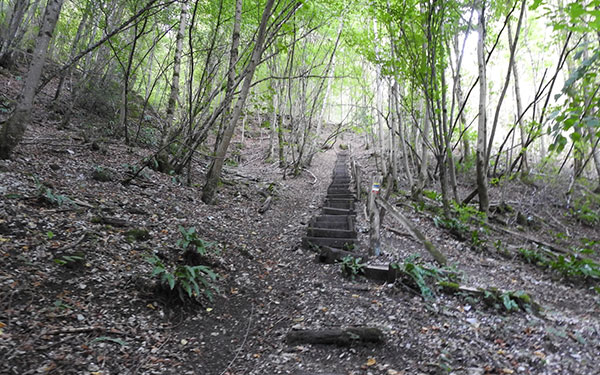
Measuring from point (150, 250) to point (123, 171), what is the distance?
137 inches

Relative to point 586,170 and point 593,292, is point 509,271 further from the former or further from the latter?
point 586,170

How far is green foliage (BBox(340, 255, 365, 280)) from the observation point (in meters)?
5.15

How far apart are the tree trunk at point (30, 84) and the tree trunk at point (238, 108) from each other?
3256 mm

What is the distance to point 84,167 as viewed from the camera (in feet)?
22.6

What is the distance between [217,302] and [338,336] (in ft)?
5.55

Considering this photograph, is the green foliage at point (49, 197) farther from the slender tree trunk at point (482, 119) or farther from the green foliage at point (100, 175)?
the slender tree trunk at point (482, 119)

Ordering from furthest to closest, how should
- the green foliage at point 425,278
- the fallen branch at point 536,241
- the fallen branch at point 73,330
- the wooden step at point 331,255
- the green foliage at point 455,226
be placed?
the green foliage at point 455,226, the fallen branch at point 536,241, the wooden step at point 331,255, the green foliage at point 425,278, the fallen branch at point 73,330

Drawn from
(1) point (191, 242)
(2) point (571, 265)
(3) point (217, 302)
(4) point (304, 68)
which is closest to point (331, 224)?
(1) point (191, 242)

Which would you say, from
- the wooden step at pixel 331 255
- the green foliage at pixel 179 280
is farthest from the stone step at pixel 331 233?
the green foliage at pixel 179 280

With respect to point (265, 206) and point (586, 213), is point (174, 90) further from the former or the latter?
point (586, 213)

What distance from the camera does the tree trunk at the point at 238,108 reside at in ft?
23.2

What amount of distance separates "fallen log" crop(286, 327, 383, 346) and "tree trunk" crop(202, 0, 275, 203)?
464 cm

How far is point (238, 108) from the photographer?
7.39 metres

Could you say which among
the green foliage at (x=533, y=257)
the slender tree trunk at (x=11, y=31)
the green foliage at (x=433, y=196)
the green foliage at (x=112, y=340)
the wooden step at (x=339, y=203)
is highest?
the slender tree trunk at (x=11, y=31)
